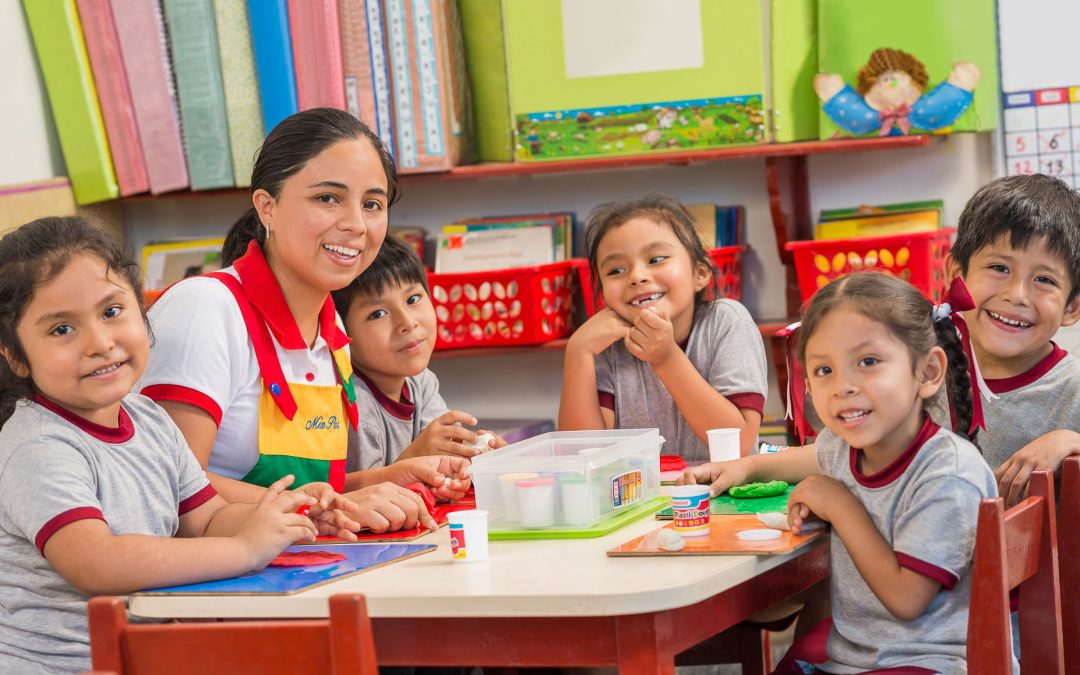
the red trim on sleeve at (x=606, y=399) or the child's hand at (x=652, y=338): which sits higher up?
the child's hand at (x=652, y=338)

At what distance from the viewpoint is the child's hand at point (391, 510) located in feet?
5.52

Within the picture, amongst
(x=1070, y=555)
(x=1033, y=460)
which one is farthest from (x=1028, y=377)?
(x=1070, y=555)

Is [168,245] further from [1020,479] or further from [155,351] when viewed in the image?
[1020,479]

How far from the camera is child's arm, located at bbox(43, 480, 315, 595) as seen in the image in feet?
4.71

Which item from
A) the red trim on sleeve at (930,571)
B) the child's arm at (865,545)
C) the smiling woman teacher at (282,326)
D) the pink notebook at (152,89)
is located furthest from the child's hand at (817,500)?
the pink notebook at (152,89)

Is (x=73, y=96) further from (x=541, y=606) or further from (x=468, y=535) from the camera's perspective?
(x=541, y=606)

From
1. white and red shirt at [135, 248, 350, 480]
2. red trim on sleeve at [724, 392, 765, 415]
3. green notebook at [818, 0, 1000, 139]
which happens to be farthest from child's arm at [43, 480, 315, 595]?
green notebook at [818, 0, 1000, 139]

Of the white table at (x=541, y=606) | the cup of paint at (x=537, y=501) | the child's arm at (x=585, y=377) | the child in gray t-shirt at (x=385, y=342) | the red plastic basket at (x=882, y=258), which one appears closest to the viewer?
the white table at (x=541, y=606)

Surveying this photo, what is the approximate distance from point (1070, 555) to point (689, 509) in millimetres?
521

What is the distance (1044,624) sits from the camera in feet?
4.96

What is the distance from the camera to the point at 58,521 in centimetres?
145

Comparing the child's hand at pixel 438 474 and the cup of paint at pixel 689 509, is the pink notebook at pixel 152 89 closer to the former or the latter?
the child's hand at pixel 438 474

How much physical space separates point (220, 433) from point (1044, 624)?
3.81 feet

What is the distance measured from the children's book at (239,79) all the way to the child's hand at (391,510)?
1589mm
